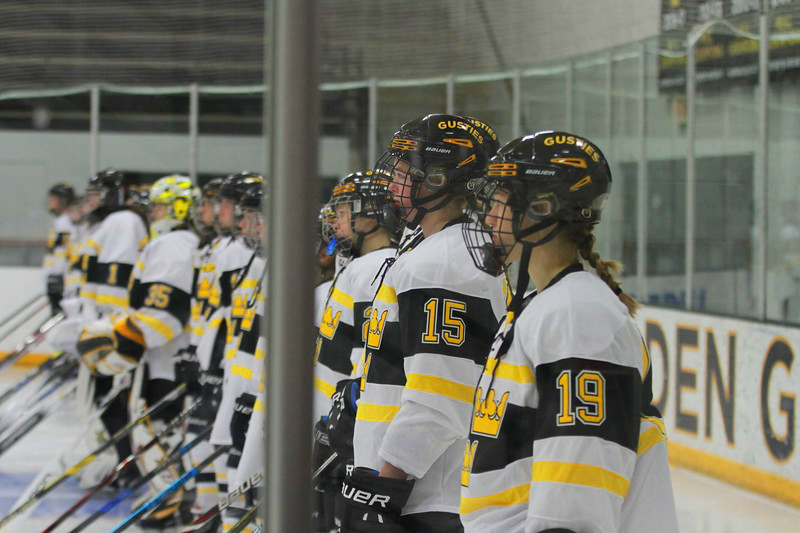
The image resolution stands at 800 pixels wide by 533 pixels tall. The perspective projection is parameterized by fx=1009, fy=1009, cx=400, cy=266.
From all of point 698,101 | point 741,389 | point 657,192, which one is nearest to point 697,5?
point 698,101

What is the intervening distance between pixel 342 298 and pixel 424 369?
471mm

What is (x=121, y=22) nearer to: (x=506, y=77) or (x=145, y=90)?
(x=145, y=90)

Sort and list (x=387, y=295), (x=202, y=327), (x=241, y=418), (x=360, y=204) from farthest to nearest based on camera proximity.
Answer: (x=202, y=327) → (x=241, y=418) → (x=360, y=204) → (x=387, y=295)

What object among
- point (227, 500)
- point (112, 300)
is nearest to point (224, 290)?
point (227, 500)

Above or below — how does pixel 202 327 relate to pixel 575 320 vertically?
below

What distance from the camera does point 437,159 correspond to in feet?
6.06

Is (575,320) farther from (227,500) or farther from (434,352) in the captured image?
(227,500)

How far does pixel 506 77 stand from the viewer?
517 cm

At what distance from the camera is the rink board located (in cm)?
390

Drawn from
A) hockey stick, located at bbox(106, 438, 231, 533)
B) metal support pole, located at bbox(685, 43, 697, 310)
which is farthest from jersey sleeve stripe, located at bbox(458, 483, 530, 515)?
metal support pole, located at bbox(685, 43, 697, 310)

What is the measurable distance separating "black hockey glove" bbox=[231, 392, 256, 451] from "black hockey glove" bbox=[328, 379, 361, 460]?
30.6 inches

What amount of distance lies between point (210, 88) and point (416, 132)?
4.90 meters

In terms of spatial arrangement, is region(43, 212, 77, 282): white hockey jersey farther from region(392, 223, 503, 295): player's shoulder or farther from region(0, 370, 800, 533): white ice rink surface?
region(392, 223, 503, 295): player's shoulder

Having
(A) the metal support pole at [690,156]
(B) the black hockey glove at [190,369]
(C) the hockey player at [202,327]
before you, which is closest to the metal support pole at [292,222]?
(C) the hockey player at [202,327]
